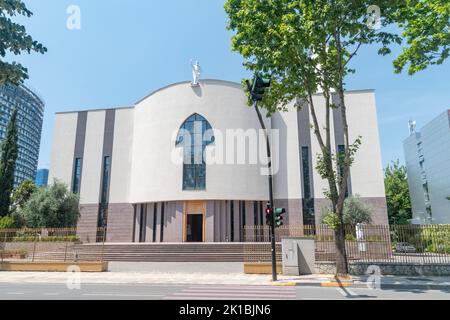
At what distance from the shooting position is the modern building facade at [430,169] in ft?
162

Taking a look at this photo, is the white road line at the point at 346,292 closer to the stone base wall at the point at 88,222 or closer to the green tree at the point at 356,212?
the green tree at the point at 356,212

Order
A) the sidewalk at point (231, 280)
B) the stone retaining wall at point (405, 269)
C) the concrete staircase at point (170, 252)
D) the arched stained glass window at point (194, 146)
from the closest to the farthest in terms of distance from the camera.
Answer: the sidewalk at point (231, 280) < the stone retaining wall at point (405, 269) < the concrete staircase at point (170, 252) < the arched stained glass window at point (194, 146)

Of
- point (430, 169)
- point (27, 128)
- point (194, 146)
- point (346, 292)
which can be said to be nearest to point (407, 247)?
point (346, 292)

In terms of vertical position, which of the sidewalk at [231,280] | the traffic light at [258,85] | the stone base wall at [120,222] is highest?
the traffic light at [258,85]

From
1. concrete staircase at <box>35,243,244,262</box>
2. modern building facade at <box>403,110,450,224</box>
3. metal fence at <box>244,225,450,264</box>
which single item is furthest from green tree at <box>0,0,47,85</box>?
modern building facade at <box>403,110,450,224</box>

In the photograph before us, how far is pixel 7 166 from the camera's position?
3114 centimetres

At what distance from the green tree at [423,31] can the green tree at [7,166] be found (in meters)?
35.4

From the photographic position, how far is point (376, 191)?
2920 centimetres

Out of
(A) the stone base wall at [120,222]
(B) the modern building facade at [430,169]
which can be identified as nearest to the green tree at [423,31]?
(A) the stone base wall at [120,222]

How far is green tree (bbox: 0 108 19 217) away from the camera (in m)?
29.8

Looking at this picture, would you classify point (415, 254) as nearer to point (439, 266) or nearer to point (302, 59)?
point (439, 266)

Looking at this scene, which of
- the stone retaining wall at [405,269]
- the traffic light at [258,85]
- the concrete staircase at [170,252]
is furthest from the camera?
the concrete staircase at [170,252]

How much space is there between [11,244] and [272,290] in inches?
768

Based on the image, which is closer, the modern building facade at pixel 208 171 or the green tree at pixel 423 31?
the green tree at pixel 423 31
